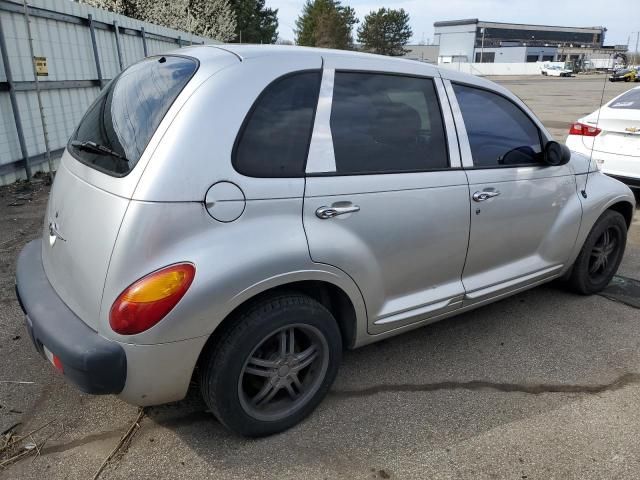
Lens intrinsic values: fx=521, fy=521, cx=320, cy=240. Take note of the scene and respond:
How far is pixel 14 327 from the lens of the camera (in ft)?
11.4

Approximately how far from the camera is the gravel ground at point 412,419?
2.35m

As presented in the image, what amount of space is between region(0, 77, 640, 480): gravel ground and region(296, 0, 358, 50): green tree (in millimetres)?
60321

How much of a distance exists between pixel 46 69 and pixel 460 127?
21.9 feet

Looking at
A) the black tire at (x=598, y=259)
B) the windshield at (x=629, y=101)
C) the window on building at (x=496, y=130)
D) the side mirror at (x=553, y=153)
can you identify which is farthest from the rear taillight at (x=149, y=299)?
the windshield at (x=629, y=101)

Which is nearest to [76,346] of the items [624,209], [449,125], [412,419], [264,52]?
[264,52]

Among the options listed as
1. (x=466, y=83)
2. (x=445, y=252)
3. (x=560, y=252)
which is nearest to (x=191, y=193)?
(x=445, y=252)

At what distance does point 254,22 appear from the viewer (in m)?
39.8

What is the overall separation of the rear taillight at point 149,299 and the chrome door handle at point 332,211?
0.67 meters

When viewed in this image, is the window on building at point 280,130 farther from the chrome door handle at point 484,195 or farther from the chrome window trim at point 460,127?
the chrome door handle at point 484,195

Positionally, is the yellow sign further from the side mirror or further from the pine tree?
the pine tree

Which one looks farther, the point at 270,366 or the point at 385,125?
the point at 385,125

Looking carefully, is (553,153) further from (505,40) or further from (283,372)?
(505,40)

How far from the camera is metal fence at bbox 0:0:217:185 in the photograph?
6.83 metres

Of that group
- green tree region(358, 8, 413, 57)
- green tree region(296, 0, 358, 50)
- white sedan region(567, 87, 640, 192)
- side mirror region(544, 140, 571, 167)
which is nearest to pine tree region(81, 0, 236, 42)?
white sedan region(567, 87, 640, 192)
